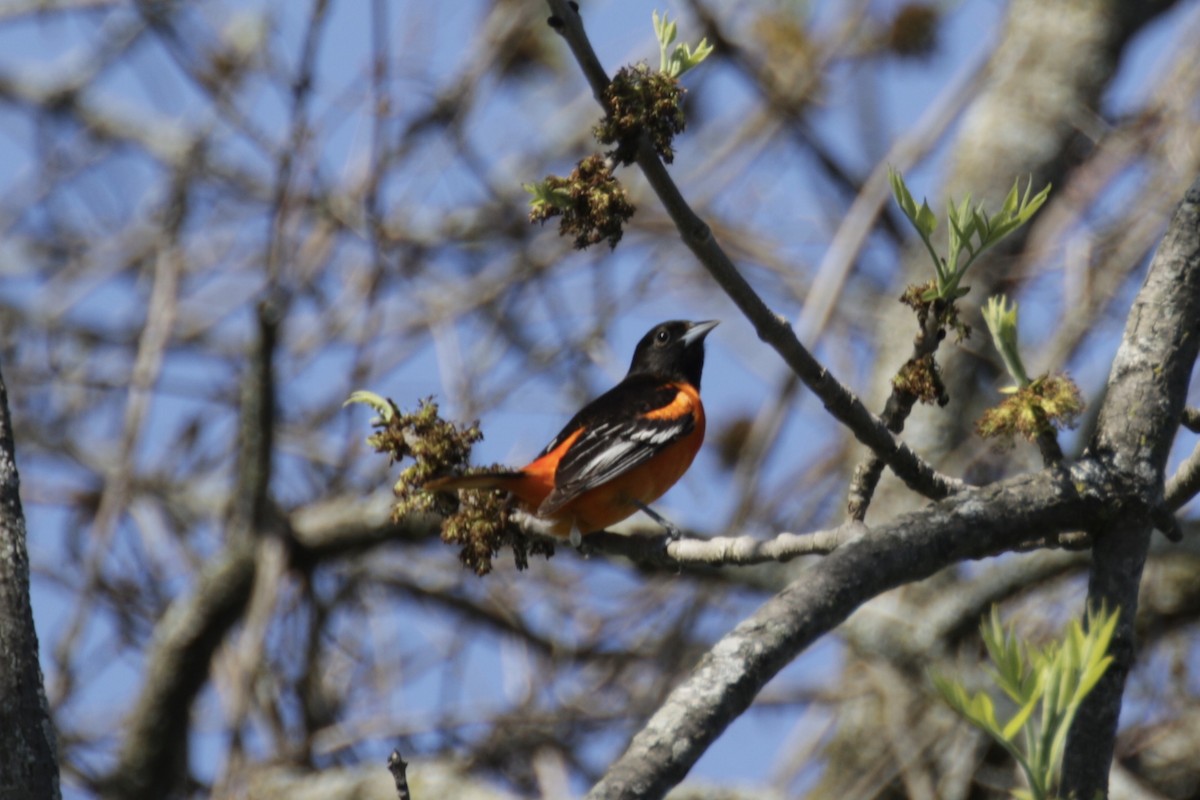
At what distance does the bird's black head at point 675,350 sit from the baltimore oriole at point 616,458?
0.54ft

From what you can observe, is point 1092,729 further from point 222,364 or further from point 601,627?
point 222,364

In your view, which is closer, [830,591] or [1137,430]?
[830,591]

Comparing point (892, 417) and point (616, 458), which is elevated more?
point (616, 458)

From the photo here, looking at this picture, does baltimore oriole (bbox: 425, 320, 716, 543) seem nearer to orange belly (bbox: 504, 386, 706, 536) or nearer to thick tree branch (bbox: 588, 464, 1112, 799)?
orange belly (bbox: 504, 386, 706, 536)

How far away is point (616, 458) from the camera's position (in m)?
4.05

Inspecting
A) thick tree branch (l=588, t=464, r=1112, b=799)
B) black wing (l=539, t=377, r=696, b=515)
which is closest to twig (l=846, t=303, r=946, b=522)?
thick tree branch (l=588, t=464, r=1112, b=799)

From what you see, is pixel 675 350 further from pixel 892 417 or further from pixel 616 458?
pixel 892 417

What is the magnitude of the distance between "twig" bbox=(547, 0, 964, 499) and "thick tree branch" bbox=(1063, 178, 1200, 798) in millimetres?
311

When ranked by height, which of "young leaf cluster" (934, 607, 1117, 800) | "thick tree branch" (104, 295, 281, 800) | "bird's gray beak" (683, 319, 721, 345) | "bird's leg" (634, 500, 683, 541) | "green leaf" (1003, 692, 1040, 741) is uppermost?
"bird's gray beak" (683, 319, 721, 345)

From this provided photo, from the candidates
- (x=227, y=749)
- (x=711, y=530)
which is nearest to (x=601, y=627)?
(x=711, y=530)

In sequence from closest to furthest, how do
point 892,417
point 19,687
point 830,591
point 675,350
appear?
point 830,591 < point 19,687 < point 892,417 < point 675,350

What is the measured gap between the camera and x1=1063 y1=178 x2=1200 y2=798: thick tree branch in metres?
2.06

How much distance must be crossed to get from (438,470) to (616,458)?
1.45 m

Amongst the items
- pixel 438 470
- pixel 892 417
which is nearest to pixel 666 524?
pixel 438 470
